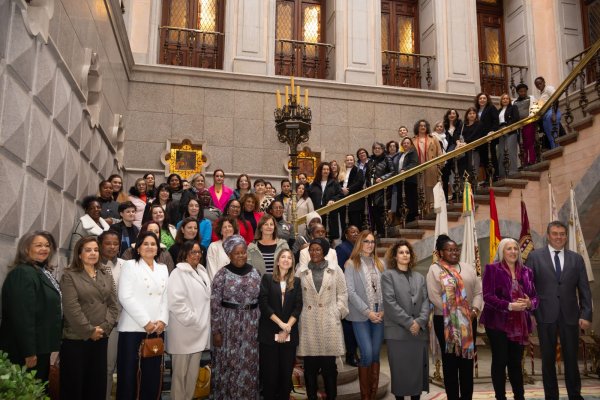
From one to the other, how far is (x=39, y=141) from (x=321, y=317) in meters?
3.12

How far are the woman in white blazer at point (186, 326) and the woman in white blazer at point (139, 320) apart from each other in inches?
5.5

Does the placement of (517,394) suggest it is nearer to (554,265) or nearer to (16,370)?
Result: (554,265)

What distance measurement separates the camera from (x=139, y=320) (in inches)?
175

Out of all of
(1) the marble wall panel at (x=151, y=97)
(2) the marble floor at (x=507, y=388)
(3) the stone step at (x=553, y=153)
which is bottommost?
(2) the marble floor at (x=507, y=388)

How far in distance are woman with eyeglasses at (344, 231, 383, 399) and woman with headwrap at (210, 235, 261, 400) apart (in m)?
1.05

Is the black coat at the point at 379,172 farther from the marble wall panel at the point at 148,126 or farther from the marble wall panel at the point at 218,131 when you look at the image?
the marble wall panel at the point at 148,126

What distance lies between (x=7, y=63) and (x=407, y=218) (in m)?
6.68

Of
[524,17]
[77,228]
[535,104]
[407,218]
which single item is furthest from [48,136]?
[524,17]

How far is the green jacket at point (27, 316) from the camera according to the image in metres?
3.56

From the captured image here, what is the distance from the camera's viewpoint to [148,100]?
11.8 metres

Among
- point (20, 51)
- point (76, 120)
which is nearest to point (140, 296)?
point (20, 51)

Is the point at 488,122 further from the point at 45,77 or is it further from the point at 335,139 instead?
the point at 45,77

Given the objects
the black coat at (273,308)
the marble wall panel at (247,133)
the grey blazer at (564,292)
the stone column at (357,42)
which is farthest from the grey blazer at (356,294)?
the stone column at (357,42)

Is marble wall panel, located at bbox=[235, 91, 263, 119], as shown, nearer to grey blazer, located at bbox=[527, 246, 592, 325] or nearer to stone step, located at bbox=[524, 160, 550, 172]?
stone step, located at bbox=[524, 160, 550, 172]
